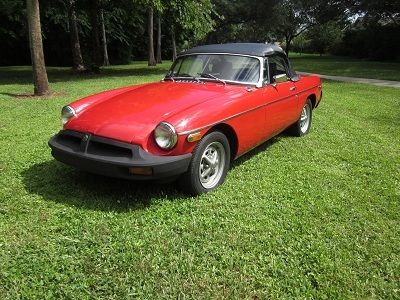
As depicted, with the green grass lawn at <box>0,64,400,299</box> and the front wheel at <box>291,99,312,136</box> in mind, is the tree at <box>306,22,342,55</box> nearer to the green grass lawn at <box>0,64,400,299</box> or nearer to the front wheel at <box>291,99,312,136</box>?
the front wheel at <box>291,99,312,136</box>

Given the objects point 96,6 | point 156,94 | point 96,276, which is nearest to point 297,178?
point 156,94

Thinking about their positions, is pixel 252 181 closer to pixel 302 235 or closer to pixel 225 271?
pixel 302 235

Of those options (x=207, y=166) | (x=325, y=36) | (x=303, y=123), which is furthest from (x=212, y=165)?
(x=325, y=36)

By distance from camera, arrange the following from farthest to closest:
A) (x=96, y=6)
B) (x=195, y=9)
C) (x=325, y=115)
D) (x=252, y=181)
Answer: (x=96, y=6) < (x=195, y=9) < (x=325, y=115) < (x=252, y=181)

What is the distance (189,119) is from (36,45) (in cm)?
768

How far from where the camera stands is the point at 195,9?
16219mm

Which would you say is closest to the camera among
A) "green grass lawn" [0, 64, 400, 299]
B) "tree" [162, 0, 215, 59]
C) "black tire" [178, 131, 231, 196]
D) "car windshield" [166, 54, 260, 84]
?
"green grass lawn" [0, 64, 400, 299]

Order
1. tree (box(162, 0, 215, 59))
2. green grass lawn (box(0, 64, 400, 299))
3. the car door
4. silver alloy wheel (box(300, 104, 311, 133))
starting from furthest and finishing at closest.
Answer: tree (box(162, 0, 215, 59)) < silver alloy wheel (box(300, 104, 311, 133)) < the car door < green grass lawn (box(0, 64, 400, 299))

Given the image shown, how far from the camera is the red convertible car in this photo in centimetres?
374

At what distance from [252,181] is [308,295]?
194cm

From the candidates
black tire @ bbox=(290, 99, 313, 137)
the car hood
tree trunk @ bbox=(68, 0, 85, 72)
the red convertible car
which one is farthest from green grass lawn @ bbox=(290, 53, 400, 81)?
the car hood

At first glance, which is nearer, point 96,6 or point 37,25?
point 37,25

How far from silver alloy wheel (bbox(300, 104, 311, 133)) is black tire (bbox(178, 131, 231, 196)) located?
275cm

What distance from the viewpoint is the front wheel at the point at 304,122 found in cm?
658
